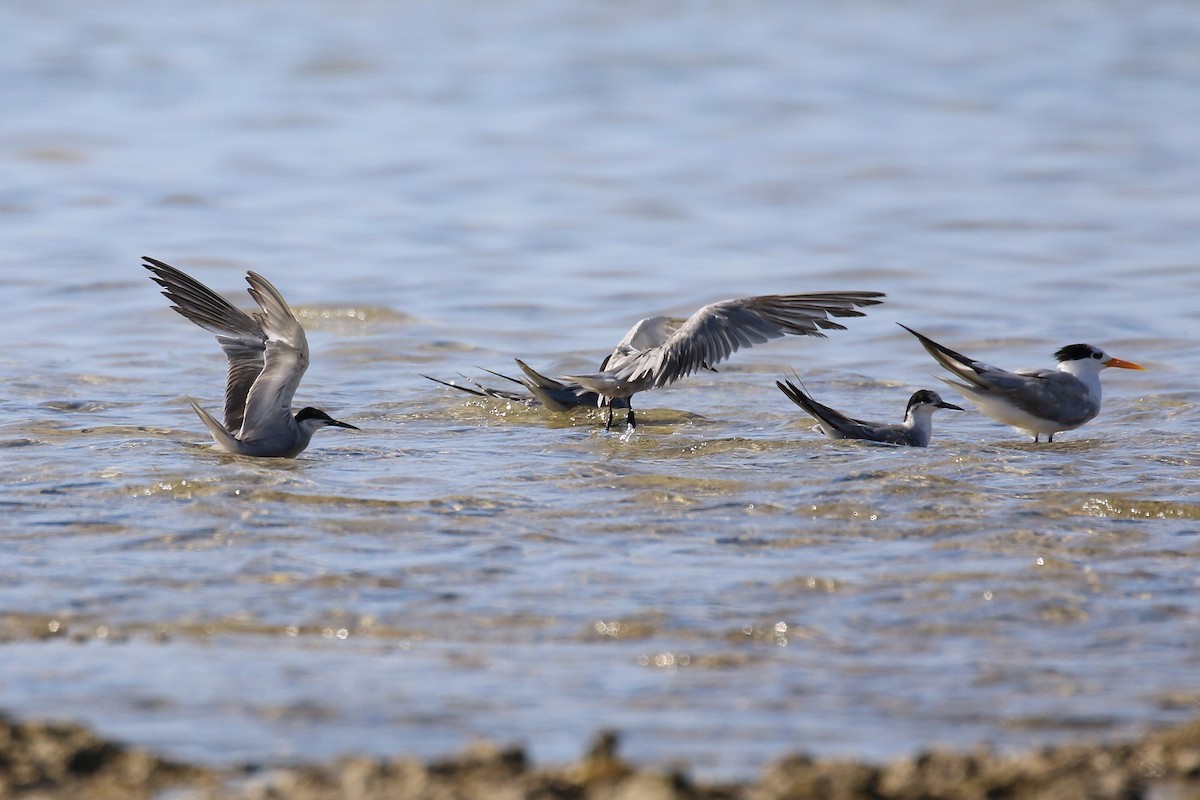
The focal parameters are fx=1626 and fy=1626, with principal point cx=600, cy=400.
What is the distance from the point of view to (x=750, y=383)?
10766mm

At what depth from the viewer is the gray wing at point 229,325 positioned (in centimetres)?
873

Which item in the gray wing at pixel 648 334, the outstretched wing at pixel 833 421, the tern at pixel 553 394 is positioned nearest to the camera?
the outstretched wing at pixel 833 421

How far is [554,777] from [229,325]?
524 centimetres

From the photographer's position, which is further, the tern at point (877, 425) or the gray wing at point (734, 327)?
the gray wing at point (734, 327)

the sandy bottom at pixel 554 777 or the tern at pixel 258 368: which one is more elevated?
the tern at pixel 258 368

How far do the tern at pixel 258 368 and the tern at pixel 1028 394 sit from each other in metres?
3.31

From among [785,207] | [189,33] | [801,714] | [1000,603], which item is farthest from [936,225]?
[189,33]

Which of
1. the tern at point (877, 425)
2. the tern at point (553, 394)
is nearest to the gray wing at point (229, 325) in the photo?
the tern at point (553, 394)

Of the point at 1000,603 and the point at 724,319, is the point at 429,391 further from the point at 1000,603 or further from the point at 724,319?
the point at 1000,603

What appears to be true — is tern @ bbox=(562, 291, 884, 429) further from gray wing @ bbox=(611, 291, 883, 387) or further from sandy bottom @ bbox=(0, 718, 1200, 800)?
sandy bottom @ bbox=(0, 718, 1200, 800)

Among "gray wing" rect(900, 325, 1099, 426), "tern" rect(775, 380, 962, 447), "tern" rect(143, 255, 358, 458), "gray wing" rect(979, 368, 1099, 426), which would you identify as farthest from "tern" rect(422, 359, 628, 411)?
"gray wing" rect(979, 368, 1099, 426)

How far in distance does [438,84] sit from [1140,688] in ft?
73.5

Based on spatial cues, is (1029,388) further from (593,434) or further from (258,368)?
(258,368)

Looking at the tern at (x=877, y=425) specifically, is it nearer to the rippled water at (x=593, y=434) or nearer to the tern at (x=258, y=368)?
the rippled water at (x=593, y=434)
